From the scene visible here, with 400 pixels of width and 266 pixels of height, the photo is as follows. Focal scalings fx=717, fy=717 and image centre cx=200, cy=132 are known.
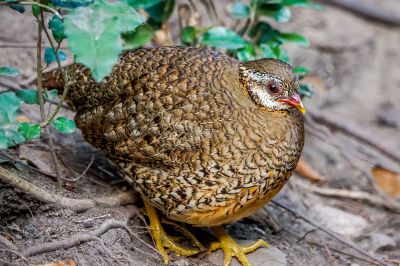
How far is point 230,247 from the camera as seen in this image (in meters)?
4.27

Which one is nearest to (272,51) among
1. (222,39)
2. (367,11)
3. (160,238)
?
(222,39)

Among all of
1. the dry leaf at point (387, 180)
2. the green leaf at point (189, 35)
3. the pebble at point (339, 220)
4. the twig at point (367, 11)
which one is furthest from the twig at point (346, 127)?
the twig at point (367, 11)

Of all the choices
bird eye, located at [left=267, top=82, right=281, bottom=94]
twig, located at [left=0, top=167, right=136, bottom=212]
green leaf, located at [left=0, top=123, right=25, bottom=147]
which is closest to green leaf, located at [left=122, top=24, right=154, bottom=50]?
twig, located at [left=0, top=167, right=136, bottom=212]

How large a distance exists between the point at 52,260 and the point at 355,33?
5.23 meters

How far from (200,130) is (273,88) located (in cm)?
47

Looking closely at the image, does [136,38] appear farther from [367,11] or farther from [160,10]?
[367,11]

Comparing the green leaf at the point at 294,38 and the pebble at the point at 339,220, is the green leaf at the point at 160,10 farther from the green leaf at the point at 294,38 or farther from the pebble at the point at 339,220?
the pebble at the point at 339,220

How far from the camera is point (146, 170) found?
398cm

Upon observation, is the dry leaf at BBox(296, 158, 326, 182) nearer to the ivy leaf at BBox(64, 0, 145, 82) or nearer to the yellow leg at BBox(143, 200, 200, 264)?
the yellow leg at BBox(143, 200, 200, 264)

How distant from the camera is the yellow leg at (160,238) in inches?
167

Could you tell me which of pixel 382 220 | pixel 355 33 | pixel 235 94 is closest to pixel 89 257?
pixel 235 94

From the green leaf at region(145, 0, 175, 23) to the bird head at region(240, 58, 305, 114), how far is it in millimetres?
1556

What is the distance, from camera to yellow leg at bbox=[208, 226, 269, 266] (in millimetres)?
4230

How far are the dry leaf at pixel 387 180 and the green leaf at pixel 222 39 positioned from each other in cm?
175
